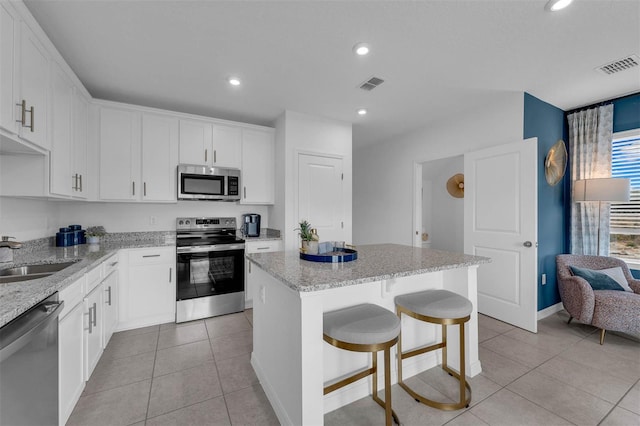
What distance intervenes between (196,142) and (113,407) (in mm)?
2741

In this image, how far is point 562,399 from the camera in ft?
6.10

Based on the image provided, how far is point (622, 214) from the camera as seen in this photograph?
10.6 ft

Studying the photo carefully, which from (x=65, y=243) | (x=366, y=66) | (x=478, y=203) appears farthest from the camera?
(x=478, y=203)

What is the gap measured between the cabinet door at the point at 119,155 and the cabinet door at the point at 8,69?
1.47 metres

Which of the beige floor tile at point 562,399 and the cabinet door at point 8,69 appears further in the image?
the beige floor tile at point 562,399

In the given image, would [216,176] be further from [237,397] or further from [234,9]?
[237,397]

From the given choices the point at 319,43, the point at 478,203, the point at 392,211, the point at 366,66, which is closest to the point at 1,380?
the point at 319,43

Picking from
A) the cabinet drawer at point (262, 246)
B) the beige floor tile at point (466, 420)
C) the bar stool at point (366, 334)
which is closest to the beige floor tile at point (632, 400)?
the beige floor tile at point (466, 420)

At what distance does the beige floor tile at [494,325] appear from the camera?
2967 millimetres

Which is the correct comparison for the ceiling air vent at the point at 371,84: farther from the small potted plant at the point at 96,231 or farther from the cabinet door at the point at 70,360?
the small potted plant at the point at 96,231

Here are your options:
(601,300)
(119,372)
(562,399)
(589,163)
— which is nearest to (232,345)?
(119,372)

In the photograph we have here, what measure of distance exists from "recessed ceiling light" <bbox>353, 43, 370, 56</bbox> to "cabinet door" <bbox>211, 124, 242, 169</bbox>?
2.02m

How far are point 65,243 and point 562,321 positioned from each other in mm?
5426

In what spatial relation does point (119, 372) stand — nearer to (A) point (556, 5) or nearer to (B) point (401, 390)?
(B) point (401, 390)
